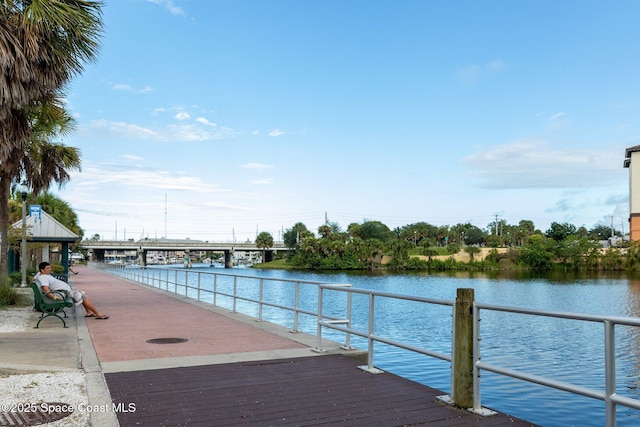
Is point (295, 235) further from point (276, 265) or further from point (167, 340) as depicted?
point (167, 340)

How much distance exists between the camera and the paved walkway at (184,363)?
18.8 ft

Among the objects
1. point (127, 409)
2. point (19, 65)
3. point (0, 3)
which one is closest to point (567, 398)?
point (127, 409)

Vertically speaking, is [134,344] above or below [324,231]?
below

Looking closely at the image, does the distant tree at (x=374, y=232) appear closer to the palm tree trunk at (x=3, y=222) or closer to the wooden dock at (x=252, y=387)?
the palm tree trunk at (x=3, y=222)

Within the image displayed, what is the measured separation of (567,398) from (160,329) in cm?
A: 802

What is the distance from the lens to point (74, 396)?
6.26 meters

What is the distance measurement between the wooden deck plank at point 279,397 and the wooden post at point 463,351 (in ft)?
0.52

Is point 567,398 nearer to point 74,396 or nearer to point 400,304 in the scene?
point 74,396

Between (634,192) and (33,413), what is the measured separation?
369 ft

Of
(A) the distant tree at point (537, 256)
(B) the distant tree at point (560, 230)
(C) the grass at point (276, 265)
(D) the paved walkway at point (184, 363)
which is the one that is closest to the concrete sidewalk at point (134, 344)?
(D) the paved walkway at point (184, 363)

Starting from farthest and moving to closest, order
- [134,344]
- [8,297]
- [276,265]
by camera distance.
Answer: [276,265], [8,297], [134,344]

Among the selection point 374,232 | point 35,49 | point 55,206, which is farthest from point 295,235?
point 35,49

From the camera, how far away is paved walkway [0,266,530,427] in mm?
5734

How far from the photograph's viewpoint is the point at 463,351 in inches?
235
